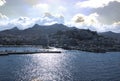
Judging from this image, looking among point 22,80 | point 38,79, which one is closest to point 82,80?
point 38,79

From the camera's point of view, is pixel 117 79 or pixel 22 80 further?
pixel 117 79

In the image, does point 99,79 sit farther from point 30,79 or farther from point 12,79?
point 12,79

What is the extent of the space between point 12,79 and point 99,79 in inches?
1574

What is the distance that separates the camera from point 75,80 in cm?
10150

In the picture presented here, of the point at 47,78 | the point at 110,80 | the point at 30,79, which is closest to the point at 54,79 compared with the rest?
the point at 47,78

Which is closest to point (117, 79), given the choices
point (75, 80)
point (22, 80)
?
point (75, 80)

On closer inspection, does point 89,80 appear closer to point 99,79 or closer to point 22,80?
point 99,79

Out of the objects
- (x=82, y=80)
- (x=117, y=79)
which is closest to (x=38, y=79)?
(x=82, y=80)

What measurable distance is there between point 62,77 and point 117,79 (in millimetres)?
25902

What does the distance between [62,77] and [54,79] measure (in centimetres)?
638

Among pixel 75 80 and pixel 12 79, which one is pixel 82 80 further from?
pixel 12 79

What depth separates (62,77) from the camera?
108125mm

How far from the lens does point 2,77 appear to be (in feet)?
334

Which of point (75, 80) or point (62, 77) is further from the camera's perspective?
point (62, 77)
